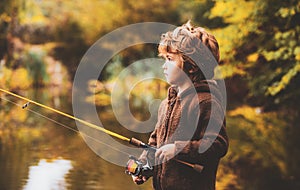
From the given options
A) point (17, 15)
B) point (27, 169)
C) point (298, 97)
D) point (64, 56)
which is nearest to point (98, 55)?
point (64, 56)

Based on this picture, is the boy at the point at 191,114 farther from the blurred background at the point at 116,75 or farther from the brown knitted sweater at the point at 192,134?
the blurred background at the point at 116,75

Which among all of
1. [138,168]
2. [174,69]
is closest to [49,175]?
[138,168]

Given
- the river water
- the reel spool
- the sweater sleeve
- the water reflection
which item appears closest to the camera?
the sweater sleeve

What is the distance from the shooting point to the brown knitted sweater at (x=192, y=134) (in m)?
2.20

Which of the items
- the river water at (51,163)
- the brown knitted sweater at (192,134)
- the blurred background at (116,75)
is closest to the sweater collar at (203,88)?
the brown knitted sweater at (192,134)

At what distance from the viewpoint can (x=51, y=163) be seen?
7.18m

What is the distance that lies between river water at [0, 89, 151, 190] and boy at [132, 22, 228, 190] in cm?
358

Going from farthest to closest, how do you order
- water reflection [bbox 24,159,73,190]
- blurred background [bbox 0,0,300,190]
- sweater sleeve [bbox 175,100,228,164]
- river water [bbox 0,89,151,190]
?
blurred background [bbox 0,0,300,190]
river water [bbox 0,89,151,190]
water reflection [bbox 24,159,73,190]
sweater sleeve [bbox 175,100,228,164]

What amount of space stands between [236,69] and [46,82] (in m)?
7.22

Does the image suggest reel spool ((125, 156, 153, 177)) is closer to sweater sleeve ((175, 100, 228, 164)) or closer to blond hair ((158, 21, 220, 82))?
sweater sleeve ((175, 100, 228, 164))

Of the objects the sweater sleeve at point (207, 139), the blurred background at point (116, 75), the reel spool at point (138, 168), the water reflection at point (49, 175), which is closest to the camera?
the sweater sleeve at point (207, 139)

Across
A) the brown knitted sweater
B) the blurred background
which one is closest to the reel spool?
the brown knitted sweater

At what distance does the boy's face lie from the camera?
227 cm

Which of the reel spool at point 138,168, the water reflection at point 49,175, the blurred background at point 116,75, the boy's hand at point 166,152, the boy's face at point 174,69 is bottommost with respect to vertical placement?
the boy's hand at point 166,152
